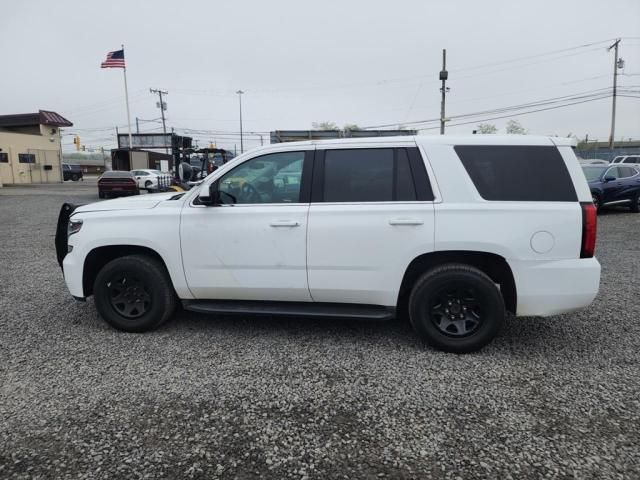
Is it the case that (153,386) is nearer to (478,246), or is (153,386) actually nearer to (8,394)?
(8,394)

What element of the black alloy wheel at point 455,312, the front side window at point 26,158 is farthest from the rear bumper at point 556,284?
the front side window at point 26,158

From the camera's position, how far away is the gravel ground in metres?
2.46

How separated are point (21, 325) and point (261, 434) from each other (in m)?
3.27

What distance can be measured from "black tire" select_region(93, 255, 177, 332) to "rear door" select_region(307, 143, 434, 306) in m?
1.43

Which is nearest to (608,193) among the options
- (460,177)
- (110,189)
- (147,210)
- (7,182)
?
(460,177)

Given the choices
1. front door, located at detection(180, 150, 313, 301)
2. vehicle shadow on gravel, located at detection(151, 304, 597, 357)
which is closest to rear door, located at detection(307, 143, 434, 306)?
front door, located at detection(180, 150, 313, 301)

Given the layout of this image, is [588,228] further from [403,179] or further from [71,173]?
[71,173]

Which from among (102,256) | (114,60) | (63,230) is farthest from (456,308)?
(114,60)

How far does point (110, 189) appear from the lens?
68.0ft

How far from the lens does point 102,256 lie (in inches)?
175

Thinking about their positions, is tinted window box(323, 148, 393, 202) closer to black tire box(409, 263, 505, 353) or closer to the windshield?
black tire box(409, 263, 505, 353)

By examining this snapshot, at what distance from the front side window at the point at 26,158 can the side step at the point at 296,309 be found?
3881cm

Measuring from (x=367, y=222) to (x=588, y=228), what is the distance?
1.72 m

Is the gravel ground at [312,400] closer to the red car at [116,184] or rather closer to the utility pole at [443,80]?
the red car at [116,184]
